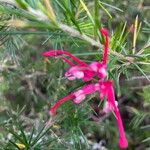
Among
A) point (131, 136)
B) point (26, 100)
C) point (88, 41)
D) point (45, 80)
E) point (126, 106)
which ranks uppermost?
point (88, 41)

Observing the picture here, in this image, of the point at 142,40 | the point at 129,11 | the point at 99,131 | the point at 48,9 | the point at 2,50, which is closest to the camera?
the point at 48,9

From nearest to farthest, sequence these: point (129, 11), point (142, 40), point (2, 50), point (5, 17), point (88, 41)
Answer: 1. point (88, 41)
2. point (5, 17)
3. point (2, 50)
4. point (129, 11)
5. point (142, 40)

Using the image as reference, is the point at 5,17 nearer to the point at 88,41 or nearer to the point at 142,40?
the point at 88,41

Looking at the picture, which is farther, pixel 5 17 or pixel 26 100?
pixel 26 100

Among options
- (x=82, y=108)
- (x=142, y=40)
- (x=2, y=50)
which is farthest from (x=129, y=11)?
(x=82, y=108)

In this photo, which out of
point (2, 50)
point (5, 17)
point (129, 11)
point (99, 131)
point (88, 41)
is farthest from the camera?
point (99, 131)

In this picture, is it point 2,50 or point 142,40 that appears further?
point 142,40

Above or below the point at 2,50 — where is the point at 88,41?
above

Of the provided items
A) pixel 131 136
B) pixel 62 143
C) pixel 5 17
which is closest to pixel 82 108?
pixel 62 143

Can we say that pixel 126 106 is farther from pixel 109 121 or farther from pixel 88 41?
pixel 88 41
